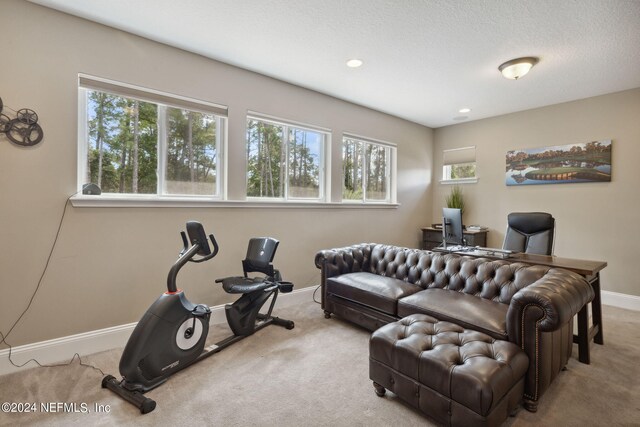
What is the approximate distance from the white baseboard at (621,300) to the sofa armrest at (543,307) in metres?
2.71

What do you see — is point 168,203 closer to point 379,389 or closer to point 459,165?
point 379,389

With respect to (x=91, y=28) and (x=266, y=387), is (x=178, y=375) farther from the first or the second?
(x=91, y=28)

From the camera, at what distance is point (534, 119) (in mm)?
4484

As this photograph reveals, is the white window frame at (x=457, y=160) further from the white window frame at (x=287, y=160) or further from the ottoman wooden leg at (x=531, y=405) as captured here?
the ottoman wooden leg at (x=531, y=405)

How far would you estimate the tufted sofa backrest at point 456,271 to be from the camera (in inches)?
93.6

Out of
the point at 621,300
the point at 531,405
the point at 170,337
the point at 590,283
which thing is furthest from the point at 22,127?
the point at 621,300

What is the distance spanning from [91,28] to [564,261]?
14.5ft

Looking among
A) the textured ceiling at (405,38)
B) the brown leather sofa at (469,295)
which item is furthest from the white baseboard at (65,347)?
the textured ceiling at (405,38)

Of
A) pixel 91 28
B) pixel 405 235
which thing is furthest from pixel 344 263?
pixel 91 28

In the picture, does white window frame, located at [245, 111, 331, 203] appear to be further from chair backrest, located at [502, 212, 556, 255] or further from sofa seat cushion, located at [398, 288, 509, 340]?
chair backrest, located at [502, 212, 556, 255]

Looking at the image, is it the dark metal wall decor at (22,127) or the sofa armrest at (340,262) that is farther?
the sofa armrest at (340,262)

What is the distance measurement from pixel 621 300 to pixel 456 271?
276 cm

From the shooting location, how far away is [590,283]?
2529mm

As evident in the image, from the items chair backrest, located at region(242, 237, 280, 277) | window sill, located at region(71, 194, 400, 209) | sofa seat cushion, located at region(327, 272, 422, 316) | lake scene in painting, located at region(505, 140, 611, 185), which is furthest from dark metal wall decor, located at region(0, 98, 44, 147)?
lake scene in painting, located at region(505, 140, 611, 185)
